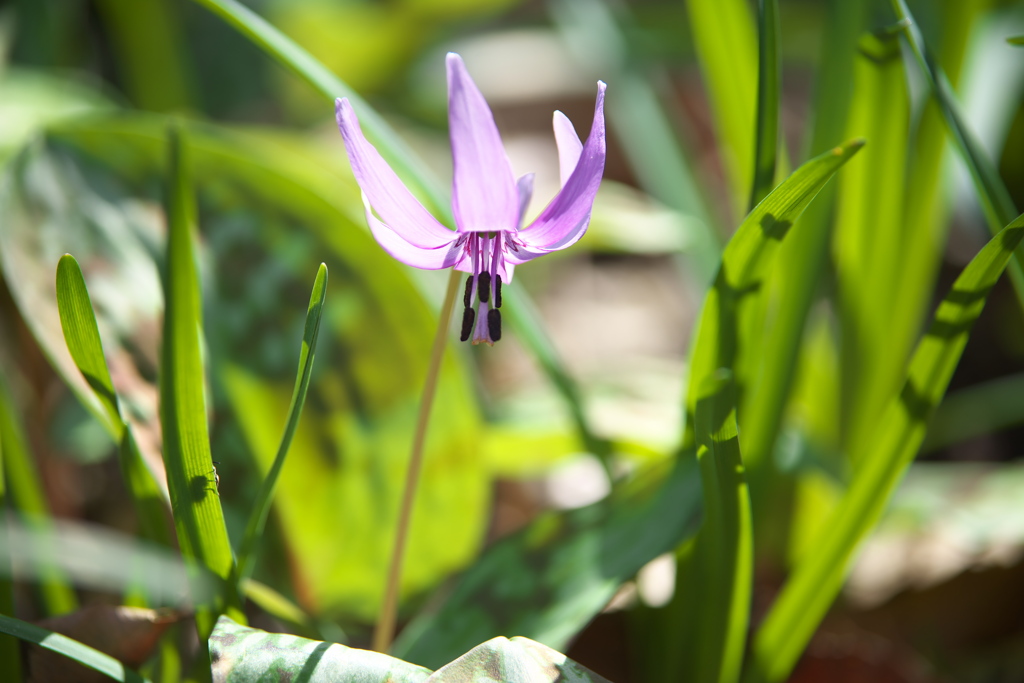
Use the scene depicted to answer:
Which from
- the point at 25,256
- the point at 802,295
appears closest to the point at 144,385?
the point at 25,256

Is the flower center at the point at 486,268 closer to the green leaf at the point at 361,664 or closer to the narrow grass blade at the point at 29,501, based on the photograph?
the green leaf at the point at 361,664

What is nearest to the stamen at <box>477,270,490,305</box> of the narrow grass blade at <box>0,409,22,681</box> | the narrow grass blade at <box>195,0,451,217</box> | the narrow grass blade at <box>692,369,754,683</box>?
the narrow grass blade at <box>692,369,754,683</box>

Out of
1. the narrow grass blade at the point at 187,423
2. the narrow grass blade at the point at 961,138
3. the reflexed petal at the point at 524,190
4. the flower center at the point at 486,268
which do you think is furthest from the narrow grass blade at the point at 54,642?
the narrow grass blade at the point at 961,138

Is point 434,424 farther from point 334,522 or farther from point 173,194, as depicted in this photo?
point 173,194

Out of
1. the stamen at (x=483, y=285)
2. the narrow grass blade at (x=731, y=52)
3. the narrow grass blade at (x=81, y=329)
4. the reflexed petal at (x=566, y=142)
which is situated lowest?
the narrow grass blade at (x=81, y=329)

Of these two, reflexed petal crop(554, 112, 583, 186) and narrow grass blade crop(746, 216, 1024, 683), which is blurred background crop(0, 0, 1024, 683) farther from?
reflexed petal crop(554, 112, 583, 186)

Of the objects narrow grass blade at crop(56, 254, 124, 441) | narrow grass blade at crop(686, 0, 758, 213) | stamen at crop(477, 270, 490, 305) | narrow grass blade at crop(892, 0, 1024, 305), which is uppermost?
narrow grass blade at crop(686, 0, 758, 213)

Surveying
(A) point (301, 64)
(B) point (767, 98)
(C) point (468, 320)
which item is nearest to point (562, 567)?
(C) point (468, 320)
